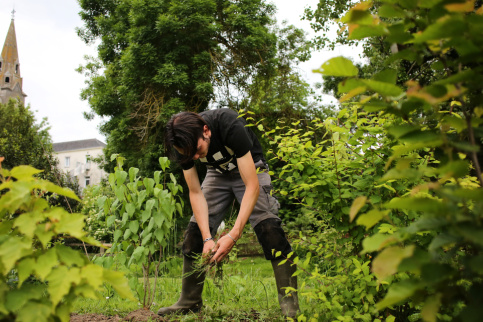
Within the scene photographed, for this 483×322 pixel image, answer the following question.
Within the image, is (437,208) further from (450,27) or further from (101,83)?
(101,83)

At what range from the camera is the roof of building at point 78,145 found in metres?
54.8

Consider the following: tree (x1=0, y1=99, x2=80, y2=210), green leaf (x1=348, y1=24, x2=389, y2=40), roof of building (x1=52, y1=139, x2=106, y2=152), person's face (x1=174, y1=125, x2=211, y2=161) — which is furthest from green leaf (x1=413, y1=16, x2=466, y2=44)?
roof of building (x1=52, y1=139, x2=106, y2=152)

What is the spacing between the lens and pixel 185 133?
2324 millimetres

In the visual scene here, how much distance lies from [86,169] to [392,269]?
48.4 m

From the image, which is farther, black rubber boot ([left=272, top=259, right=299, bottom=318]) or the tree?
the tree

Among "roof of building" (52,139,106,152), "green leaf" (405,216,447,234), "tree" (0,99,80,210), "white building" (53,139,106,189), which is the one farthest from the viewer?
"roof of building" (52,139,106,152)

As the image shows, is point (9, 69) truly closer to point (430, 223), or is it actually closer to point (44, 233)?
point (44, 233)

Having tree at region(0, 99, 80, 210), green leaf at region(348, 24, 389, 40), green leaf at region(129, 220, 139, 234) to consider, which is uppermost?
tree at region(0, 99, 80, 210)

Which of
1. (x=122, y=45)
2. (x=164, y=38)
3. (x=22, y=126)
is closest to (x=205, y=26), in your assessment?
(x=164, y=38)

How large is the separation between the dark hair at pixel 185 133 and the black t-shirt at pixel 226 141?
0.54ft

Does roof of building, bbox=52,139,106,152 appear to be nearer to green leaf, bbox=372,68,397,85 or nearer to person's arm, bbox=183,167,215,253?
person's arm, bbox=183,167,215,253

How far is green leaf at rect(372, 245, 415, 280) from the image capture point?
27.0 inches

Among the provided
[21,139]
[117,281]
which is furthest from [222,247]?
[21,139]

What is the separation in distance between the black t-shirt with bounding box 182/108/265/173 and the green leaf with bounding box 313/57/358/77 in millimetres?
1626
